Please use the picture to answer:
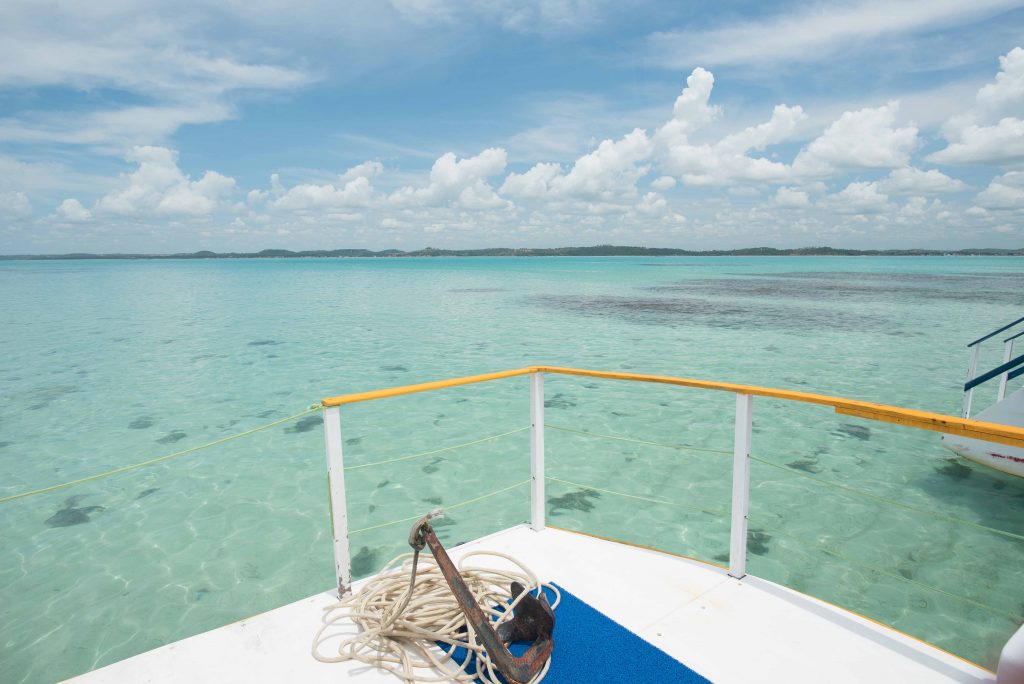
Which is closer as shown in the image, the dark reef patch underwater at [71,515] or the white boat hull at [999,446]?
the white boat hull at [999,446]

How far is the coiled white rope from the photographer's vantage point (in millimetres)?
2332

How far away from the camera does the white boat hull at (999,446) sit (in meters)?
5.47

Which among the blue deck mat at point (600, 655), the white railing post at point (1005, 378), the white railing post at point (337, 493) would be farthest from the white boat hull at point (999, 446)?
the white railing post at point (337, 493)

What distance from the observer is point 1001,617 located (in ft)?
13.3

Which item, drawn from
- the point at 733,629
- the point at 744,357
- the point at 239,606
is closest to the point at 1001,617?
the point at 733,629

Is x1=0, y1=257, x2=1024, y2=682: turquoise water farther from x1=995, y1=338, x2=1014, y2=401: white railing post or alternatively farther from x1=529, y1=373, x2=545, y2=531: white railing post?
x1=529, y1=373, x2=545, y2=531: white railing post

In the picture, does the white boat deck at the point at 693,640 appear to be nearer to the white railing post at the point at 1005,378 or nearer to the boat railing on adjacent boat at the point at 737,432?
the boat railing on adjacent boat at the point at 737,432

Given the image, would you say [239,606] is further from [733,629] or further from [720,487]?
[720,487]

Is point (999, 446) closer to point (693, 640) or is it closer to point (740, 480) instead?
point (740, 480)

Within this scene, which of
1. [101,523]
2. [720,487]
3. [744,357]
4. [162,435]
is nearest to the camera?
[101,523]

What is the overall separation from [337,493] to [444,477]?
440cm

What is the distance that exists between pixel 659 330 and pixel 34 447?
53.7 feet

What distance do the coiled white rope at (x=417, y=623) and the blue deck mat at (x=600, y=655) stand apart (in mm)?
94

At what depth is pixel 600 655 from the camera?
2395 millimetres
